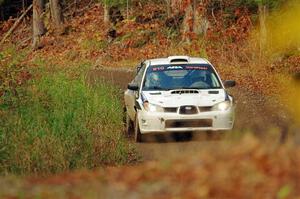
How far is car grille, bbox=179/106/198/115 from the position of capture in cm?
1488

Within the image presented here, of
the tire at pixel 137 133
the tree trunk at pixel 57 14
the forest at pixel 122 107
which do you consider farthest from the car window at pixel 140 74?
the tree trunk at pixel 57 14

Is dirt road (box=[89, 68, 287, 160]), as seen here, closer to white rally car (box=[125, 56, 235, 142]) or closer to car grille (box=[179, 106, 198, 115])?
white rally car (box=[125, 56, 235, 142])

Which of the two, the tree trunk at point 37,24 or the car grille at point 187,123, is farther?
the tree trunk at point 37,24

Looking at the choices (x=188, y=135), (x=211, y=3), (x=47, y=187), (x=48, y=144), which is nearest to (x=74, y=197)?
(x=47, y=187)

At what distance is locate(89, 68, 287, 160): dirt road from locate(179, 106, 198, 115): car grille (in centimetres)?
Answer: 58

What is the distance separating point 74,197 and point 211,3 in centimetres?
3163

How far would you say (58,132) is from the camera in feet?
44.1

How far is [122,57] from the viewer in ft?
131

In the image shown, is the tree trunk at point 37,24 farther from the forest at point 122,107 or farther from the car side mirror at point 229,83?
the car side mirror at point 229,83

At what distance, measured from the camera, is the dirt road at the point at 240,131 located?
14.2m

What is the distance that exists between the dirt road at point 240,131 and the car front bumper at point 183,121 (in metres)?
0.26

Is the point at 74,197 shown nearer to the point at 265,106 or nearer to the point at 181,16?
the point at 265,106

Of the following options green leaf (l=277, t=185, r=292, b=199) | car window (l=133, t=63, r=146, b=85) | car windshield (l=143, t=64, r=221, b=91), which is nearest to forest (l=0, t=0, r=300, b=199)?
green leaf (l=277, t=185, r=292, b=199)

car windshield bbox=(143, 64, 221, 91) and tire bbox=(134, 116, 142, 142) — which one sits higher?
car windshield bbox=(143, 64, 221, 91)
